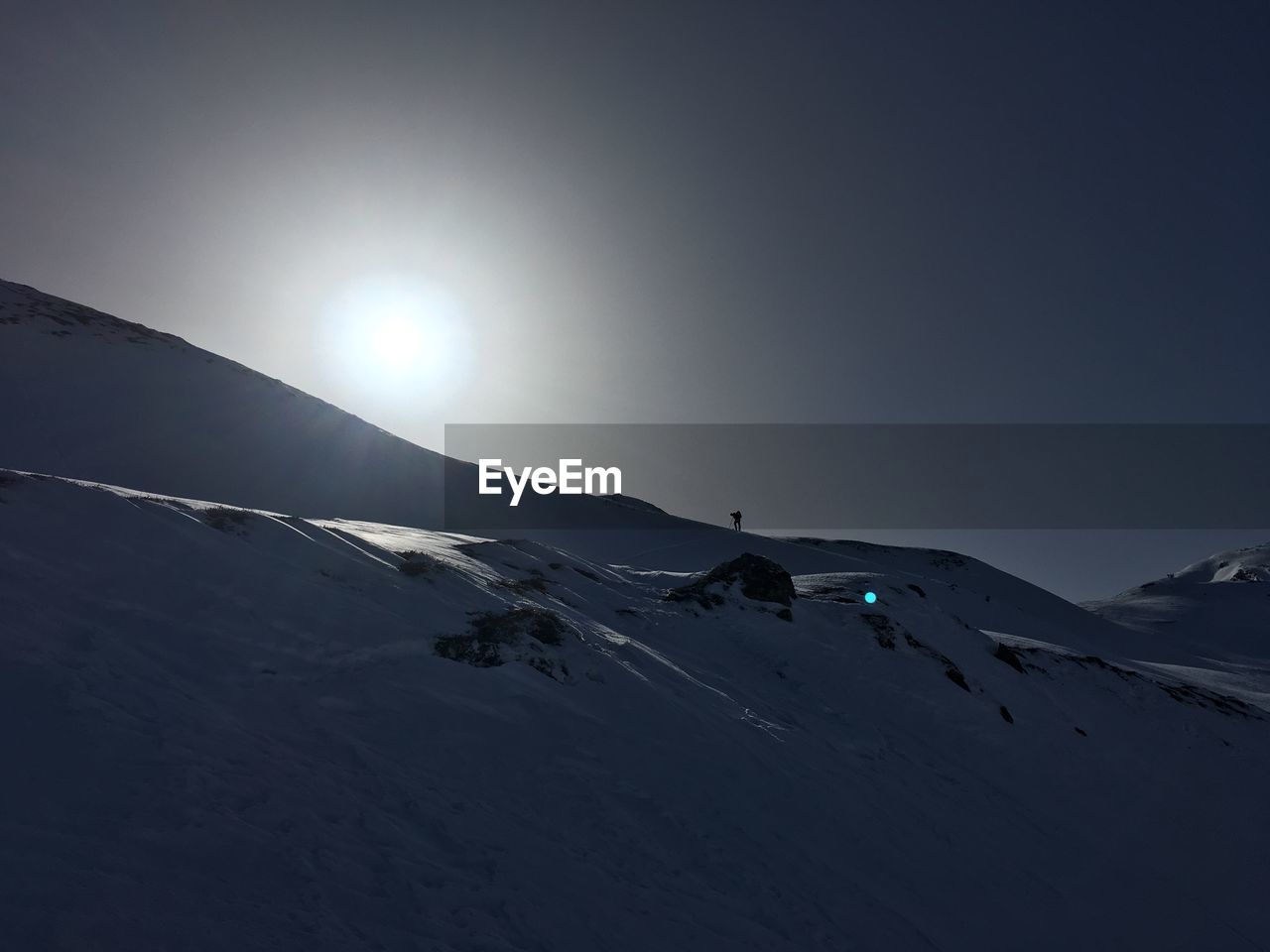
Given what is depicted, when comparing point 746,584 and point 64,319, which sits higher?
point 64,319

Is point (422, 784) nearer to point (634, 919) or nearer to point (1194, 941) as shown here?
point (634, 919)

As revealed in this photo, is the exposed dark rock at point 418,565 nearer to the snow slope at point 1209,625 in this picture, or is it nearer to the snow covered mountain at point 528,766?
the snow covered mountain at point 528,766

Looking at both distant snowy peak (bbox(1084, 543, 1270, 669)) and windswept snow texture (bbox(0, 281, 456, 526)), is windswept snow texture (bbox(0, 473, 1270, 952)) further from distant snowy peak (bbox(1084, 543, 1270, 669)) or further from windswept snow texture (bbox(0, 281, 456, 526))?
distant snowy peak (bbox(1084, 543, 1270, 669))

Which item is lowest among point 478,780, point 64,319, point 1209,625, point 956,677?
point 478,780

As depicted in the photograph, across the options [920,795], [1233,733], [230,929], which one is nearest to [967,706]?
[920,795]

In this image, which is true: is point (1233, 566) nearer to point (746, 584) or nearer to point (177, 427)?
point (746, 584)

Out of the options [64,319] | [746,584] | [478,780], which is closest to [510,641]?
[478,780]

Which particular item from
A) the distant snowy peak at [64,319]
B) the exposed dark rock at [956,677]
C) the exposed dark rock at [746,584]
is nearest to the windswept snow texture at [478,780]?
the exposed dark rock at [956,677]

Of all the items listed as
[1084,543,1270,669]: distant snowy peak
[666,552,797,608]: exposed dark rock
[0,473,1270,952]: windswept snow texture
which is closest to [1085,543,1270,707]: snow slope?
[1084,543,1270,669]: distant snowy peak
